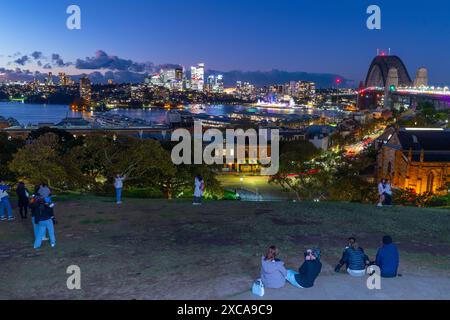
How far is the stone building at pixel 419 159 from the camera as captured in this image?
136ft

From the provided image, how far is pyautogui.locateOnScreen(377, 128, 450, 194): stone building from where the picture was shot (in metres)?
41.6

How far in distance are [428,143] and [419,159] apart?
7.69ft

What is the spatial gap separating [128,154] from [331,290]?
16175 mm

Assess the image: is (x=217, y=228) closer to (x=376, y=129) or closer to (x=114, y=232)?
(x=114, y=232)

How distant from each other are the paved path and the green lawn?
2.36ft

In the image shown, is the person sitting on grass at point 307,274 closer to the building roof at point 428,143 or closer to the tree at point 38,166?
the tree at point 38,166

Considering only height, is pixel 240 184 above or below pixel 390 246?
below

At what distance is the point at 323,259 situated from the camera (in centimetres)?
1023

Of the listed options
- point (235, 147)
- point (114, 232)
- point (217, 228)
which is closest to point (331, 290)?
point (217, 228)

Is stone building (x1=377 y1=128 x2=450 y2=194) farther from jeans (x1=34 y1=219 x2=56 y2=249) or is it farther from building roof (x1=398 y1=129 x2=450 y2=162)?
jeans (x1=34 y1=219 x2=56 y2=249)

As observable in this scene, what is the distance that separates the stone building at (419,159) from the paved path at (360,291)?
1354 inches

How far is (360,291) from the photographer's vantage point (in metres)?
7.93

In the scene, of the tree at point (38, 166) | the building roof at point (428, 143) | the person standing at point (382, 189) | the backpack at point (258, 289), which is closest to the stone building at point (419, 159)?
the building roof at point (428, 143)

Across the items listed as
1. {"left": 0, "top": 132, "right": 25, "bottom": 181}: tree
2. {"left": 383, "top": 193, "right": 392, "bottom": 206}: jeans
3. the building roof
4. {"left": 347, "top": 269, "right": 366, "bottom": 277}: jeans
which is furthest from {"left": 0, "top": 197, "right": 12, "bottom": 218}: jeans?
the building roof
